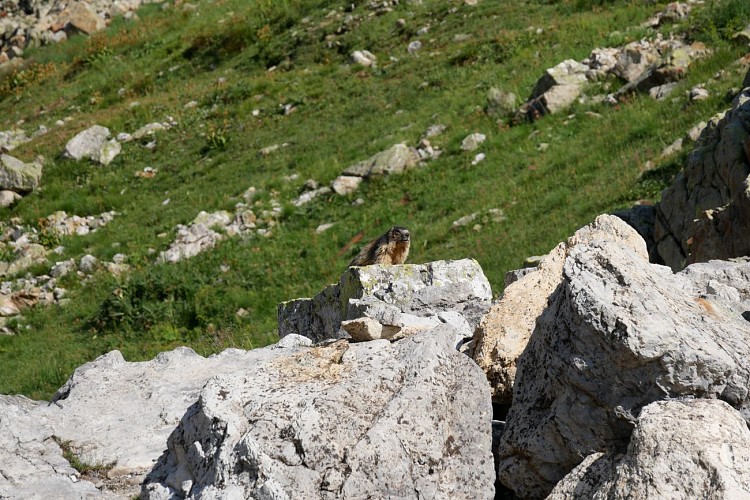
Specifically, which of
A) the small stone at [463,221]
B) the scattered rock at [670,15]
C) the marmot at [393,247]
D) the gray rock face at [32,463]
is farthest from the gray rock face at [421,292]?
the scattered rock at [670,15]

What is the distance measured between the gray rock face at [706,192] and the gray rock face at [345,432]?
645cm

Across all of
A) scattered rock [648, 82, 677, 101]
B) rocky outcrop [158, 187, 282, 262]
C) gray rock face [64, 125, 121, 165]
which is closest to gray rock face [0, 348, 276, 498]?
rocky outcrop [158, 187, 282, 262]

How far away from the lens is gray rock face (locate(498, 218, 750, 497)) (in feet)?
15.1

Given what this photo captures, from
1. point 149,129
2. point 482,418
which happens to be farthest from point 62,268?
point 482,418

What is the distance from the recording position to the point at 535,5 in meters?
29.9

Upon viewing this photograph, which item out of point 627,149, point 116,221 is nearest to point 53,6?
point 116,221

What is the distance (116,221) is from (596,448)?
21.1 m

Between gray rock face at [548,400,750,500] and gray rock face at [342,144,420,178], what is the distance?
17546 mm

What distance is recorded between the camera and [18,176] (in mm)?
26203

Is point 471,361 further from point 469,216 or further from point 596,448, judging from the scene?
point 469,216

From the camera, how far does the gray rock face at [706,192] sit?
10758 millimetres

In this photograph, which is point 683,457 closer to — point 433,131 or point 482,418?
point 482,418

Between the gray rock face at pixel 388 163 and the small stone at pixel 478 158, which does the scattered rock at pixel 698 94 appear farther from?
the gray rock face at pixel 388 163

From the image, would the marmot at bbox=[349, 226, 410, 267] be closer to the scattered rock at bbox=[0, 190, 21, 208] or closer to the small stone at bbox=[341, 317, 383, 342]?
the small stone at bbox=[341, 317, 383, 342]
